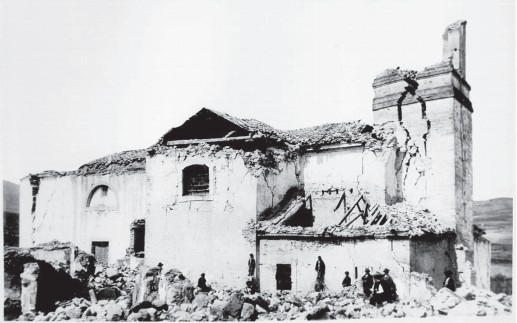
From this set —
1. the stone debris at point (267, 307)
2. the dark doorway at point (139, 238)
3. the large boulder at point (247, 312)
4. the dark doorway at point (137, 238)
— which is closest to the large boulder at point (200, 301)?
the stone debris at point (267, 307)

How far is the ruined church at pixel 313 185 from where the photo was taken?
16.0 meters

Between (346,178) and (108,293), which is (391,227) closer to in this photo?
(346,178)

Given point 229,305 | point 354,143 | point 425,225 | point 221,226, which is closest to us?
point 229,305

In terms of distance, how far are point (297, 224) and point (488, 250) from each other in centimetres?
645

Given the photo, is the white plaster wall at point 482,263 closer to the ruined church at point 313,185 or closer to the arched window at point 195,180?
the ruined church at point 313,185

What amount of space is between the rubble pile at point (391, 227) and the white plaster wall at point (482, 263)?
5.69ft

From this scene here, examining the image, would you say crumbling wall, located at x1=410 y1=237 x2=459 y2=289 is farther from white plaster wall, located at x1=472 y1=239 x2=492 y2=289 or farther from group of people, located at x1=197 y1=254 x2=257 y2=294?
group of people, located at x1=197 y1=254 x2=257 y2=294

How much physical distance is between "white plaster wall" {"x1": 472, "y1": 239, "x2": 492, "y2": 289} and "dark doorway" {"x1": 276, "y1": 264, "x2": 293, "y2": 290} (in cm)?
601

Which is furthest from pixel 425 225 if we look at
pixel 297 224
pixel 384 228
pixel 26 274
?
pixel 26 274

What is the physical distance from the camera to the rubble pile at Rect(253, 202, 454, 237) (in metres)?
14.2

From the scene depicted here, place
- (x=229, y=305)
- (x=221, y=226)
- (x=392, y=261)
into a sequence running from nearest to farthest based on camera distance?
1. (x=229, y=305)
2. (x=392, y=261)
3. (x=221, y=226)

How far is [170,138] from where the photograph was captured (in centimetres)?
1808

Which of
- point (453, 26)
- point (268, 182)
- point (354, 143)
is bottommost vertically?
point (268, 182)

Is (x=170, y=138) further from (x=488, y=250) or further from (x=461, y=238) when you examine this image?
(x=488, y=250)
